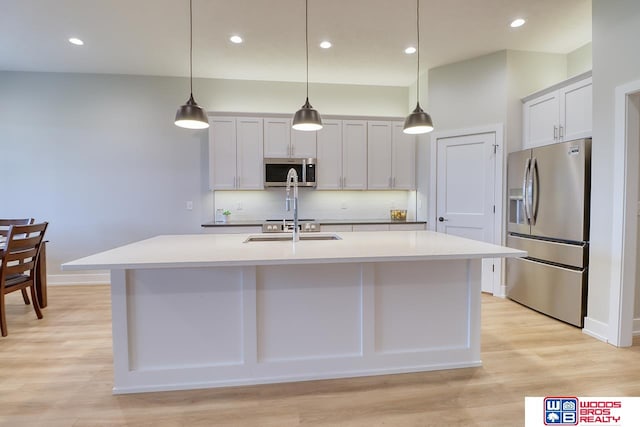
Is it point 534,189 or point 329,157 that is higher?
point 329,157

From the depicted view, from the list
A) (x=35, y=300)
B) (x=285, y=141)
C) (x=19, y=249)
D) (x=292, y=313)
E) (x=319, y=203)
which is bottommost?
(x=35, y=300)

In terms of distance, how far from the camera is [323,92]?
15.8ft

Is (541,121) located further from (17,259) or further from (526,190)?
(17,259)

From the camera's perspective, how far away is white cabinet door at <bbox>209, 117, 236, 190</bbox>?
14.1 ft

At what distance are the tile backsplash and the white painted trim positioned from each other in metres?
2.48

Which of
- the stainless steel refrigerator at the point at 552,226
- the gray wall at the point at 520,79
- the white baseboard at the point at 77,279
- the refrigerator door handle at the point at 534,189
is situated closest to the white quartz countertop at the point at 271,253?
the stainless steel refrigerator at the point at 552,226

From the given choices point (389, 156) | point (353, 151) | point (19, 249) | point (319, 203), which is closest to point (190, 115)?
point (19, 249)

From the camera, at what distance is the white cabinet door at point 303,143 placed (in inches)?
174

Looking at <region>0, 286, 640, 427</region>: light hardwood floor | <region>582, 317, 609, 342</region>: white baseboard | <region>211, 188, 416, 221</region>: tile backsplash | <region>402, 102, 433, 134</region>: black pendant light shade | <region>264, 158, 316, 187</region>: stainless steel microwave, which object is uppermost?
<region>402, 102, 433, 134</region>: black pendant light shade

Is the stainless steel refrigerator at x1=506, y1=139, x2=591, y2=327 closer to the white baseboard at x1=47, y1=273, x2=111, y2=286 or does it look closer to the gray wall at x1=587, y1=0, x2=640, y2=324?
A: the gray wall at x1=587, y1=0, x2=640, y2=324

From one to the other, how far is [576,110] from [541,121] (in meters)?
0.40

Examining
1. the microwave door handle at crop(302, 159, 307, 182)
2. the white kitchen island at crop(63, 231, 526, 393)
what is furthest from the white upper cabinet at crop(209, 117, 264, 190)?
the white kitchen island at crop(63, 231, 526, 393)

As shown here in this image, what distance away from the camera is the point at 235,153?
4.33 meters

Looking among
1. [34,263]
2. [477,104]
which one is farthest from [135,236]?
[477,104]
